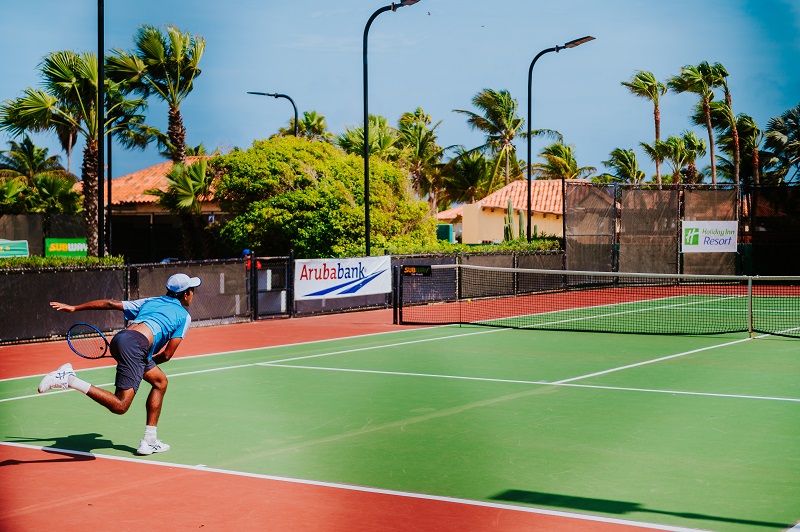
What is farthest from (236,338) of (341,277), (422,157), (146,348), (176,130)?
(422,157)

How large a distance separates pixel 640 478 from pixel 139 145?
114ft

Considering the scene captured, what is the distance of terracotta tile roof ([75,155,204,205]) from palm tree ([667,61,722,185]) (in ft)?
99.1

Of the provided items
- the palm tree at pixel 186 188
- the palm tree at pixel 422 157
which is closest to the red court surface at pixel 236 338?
the palm tree at pixel 186 188

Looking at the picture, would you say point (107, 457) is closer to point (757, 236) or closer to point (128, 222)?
point (757, 236)

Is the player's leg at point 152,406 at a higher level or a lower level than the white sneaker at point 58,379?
lower

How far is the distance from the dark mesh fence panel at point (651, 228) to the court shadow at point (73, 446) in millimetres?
28039

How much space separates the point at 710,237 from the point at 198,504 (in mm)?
31488

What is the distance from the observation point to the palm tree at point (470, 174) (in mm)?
73562

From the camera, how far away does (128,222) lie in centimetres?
5428

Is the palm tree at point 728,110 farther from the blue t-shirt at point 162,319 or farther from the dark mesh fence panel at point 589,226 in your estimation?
the blue t-shirt at point 162,319

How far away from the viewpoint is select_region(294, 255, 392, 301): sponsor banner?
2455cm

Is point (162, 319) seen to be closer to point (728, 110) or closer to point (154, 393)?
point (154, 393)

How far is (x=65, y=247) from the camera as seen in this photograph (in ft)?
136

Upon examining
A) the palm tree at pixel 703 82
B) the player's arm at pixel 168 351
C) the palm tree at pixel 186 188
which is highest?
the palm tree at pixel 703 82
